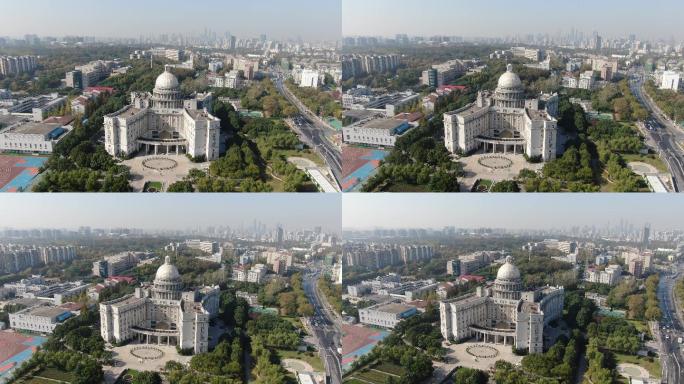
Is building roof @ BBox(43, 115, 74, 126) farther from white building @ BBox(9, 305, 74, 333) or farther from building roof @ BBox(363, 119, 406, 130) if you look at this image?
building roof @ BBox(363, 119, 406, 130)

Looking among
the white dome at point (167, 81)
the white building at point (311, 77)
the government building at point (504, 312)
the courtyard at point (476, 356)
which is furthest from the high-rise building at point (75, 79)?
the courtyard at point (476, 356)

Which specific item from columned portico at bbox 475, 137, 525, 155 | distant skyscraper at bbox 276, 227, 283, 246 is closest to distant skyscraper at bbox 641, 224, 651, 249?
columned portico at bbox 475, 137, 525, 155

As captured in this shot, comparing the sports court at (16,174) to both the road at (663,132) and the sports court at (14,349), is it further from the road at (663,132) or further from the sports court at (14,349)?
the road at (663,132)

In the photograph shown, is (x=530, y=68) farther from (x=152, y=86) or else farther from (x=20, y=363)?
(x=20, y=363)

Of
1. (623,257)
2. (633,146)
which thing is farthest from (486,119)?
(623,257)

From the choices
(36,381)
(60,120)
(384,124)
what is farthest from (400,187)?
(36,381)

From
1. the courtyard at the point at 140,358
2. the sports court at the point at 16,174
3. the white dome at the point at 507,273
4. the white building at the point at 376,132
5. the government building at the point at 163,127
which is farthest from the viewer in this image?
the white dome at the point at 507,273
